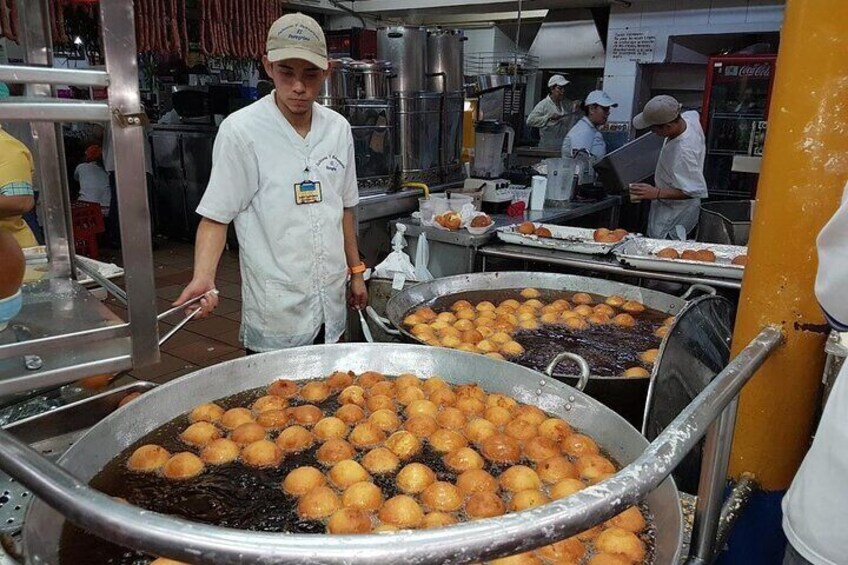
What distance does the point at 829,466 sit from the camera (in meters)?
1.32

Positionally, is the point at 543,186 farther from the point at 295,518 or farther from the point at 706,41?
the point at 706,41

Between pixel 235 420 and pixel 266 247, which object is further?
pixel 266 247

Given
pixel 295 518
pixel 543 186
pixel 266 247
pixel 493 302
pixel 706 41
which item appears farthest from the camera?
pixel 706 41

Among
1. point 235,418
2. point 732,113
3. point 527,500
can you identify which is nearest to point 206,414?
point 235,418

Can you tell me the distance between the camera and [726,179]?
834cm

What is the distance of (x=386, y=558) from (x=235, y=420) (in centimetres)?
143

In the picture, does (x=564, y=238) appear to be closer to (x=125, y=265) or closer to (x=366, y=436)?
(x=366, y=436)

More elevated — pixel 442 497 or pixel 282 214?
pixel 282 214

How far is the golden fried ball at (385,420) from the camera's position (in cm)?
199

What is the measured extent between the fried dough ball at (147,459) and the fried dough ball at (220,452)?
115 millimetres

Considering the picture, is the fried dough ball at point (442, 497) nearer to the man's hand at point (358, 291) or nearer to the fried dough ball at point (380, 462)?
the fried dough ball at point (380, 462)

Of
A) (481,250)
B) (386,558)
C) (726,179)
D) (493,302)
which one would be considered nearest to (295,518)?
(386,558)

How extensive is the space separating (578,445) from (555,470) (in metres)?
0.14

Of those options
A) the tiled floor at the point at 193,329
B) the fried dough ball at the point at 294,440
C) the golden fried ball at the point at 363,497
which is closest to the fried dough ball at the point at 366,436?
the fried dough ball at the point at 294,440
